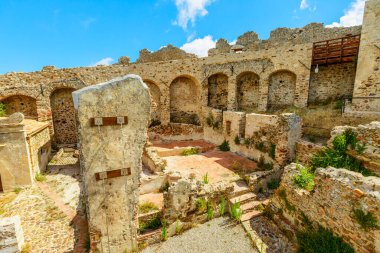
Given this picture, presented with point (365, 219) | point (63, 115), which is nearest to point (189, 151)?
point (365, 219)

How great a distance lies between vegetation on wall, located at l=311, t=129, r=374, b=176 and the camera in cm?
732

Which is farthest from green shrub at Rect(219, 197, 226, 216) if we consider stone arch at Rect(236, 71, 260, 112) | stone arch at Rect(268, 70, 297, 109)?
stone arch at Rect(268, 70, 297, 109)

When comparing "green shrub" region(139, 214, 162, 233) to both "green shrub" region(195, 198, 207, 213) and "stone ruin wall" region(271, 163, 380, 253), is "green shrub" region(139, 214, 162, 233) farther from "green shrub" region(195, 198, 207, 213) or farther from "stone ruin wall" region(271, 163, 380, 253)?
"stone ruin wall" region(271, 163, 380, 253)

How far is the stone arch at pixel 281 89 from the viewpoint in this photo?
15406mm

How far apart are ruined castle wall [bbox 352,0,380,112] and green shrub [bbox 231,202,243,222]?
11.3 meters

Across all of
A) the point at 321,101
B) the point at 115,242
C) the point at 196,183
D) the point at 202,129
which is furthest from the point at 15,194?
the point at 321,101

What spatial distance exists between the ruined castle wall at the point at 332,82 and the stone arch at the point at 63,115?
19.3m

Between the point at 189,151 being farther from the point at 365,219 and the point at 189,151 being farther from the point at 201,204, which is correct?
the point at 365,219

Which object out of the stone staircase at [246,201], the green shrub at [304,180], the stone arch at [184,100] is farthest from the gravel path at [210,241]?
the stone arch at [184,100]

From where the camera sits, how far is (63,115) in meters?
16.0

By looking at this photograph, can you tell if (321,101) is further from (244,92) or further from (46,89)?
(46,89)

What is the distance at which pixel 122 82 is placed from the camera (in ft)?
14.5

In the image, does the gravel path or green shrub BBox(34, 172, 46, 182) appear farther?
green shrub BBox(34, 172, 46, 182)

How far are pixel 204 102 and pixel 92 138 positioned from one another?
44.9ft
